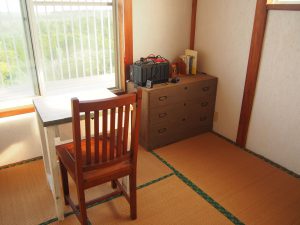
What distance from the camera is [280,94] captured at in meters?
2.31

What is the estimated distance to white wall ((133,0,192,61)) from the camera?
2.65 m

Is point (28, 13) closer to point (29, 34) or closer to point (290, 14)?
point (29, 34)

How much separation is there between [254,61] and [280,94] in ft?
1.31

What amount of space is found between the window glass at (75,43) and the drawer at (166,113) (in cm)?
68

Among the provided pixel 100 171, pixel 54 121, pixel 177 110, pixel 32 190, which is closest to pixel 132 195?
pixel 100 171

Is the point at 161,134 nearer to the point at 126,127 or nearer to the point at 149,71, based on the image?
the point at 149,71

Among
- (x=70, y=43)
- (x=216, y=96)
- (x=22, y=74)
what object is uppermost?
(x=70, y=43)

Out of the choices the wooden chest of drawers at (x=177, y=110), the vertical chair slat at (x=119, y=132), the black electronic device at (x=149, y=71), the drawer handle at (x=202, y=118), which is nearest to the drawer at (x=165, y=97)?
the wooden chest of drawers at (x=177, y=110)

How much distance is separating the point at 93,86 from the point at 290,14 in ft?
6.42

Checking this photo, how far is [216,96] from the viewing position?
2965mm

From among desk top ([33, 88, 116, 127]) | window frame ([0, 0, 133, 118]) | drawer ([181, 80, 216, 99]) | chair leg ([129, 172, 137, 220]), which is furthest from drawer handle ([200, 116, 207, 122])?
chair leg ([129, 172, 137, 220])

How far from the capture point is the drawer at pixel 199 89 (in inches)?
106

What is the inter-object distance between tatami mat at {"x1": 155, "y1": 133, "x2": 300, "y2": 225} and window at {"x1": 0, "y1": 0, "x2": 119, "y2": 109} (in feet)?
3.78

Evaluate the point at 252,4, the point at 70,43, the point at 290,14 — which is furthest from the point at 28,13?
the point at 290,14
